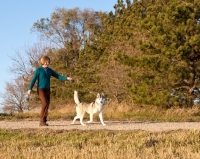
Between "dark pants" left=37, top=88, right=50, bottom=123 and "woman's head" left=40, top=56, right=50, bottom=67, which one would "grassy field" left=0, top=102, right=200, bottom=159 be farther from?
"woman's head" left=40, top=56, right=50, bottom=67

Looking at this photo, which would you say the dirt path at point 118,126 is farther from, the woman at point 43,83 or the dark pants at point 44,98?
the woman at point 43,83

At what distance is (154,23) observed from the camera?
881 inches

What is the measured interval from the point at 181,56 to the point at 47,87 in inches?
442

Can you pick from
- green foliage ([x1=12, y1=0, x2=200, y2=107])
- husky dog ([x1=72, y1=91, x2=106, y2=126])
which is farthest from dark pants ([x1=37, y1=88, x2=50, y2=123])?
green foliage ([x1=12, y1=0, x2=200, y2=107])

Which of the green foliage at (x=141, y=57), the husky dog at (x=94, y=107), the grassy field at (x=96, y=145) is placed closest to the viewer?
the grassy field at (x=96, y=145)

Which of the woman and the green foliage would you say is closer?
the woman

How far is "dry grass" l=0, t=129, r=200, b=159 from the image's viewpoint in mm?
7035

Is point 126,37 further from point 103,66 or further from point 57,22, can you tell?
point 57,22

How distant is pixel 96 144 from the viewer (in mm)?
8695

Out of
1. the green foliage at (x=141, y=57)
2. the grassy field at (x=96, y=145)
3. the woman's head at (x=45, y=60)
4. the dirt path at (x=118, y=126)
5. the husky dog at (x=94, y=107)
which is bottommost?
A: the grassy field at (x=96, y=145)

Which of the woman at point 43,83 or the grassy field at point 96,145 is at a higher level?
the woman at point 43,83

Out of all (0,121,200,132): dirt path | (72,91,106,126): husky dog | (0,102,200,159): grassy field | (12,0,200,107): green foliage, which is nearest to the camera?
(0,102,200,159): grassy field

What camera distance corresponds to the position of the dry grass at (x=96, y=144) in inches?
277

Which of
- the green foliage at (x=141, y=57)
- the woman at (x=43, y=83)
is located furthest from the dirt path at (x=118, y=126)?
the green foliage at (x=141, y=57)
